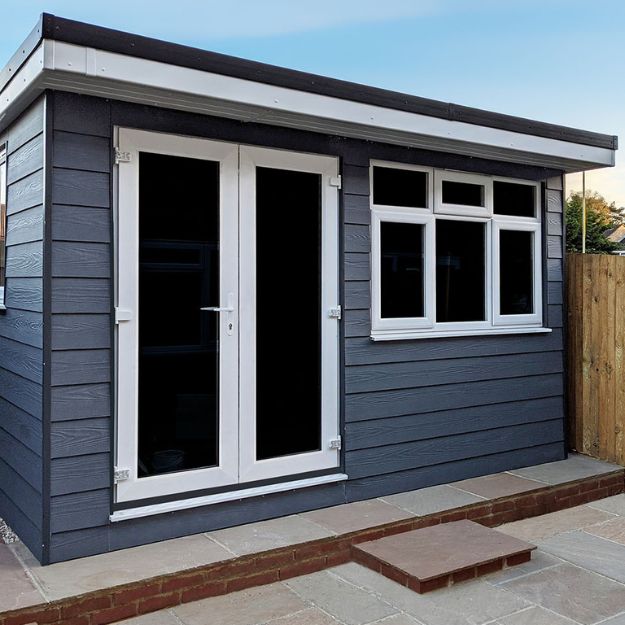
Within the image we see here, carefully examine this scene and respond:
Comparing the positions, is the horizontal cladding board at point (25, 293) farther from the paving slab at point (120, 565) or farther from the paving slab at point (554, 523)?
the paving slab at point (554, 523)

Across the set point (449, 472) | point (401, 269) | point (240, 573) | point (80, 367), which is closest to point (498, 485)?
point (449, 472)

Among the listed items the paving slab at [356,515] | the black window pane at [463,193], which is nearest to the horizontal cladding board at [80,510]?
the paving slab at [356,515]

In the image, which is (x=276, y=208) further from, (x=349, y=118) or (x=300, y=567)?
(x=300, y=567)

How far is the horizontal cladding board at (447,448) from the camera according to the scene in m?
3.78

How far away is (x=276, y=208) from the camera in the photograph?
11.3 feet

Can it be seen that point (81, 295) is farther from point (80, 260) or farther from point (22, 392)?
point (22, 392)

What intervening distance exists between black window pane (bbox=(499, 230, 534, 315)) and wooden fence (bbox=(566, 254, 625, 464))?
519 mm

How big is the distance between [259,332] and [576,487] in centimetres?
230

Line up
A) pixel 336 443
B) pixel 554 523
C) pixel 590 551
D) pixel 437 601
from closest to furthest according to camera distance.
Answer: pixel 437 601 < pixel 590 551 < pixel 336 443 < pixel 554 523

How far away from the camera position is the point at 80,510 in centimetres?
292

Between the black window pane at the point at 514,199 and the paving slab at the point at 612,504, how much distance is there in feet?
6.35

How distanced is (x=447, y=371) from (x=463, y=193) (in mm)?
1124

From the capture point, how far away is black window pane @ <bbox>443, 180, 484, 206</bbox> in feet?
13.6

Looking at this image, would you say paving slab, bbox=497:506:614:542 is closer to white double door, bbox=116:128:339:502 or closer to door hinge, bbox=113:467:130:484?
white double door, bbox=116:128:339:502
